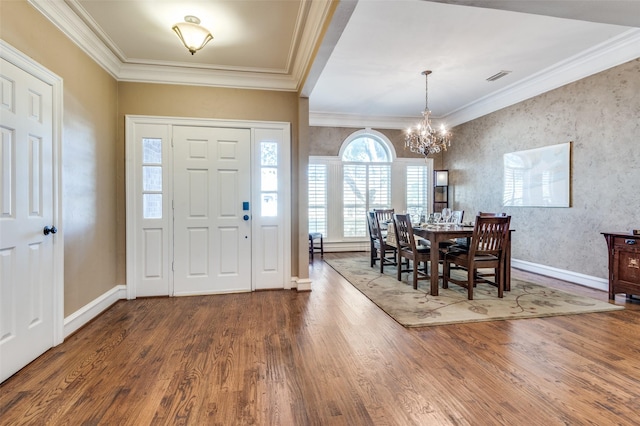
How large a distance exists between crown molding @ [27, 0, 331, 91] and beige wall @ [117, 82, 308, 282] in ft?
0.29

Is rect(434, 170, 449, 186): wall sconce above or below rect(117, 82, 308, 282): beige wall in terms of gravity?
below

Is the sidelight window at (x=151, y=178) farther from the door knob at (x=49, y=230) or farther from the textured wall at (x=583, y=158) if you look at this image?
the textured wall at (x=583, y=158)

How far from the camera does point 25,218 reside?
2.29 metres

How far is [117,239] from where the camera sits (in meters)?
3.80

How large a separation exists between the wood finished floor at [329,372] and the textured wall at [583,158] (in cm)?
138

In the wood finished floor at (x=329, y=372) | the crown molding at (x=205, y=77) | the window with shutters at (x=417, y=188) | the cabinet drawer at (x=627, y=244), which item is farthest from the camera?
the window with shutters at (x=417, y=188)

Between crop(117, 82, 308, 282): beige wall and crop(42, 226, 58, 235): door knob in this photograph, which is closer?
crop(42, 226, 58, 235): door knob

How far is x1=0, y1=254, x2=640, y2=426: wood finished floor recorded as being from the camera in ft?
5.68

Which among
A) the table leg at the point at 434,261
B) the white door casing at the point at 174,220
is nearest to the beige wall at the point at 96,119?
the white door casing at the point at 174,220

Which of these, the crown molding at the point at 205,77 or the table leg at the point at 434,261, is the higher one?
the crown molding at the point at 205,77

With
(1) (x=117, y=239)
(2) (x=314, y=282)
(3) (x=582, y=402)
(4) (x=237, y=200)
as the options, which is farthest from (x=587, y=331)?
(1) (x=117, y=239)

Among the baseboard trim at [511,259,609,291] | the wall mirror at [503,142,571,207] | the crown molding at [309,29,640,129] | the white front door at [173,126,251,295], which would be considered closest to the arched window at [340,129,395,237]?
the crown molding at [309,29,640,129]

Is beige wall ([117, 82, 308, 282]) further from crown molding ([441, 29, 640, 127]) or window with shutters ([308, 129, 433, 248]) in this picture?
crown molding ([441, 29, 640, 127])

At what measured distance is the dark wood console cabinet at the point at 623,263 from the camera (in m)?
3.48
